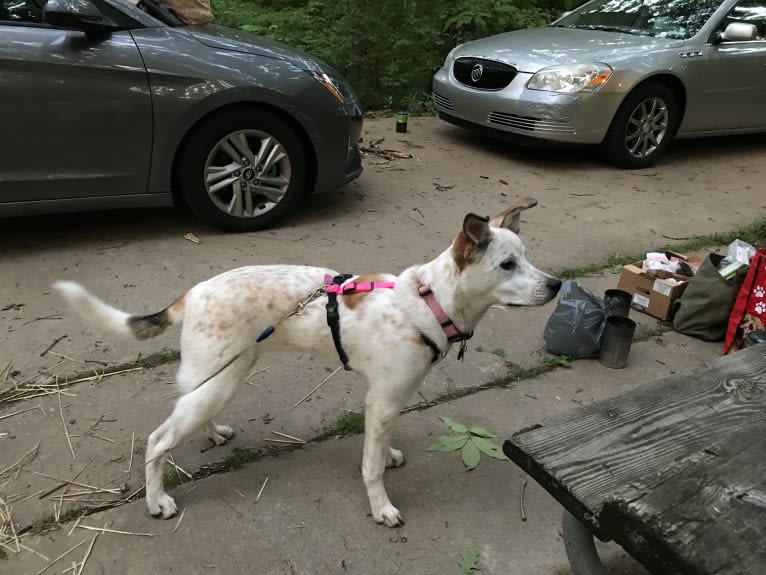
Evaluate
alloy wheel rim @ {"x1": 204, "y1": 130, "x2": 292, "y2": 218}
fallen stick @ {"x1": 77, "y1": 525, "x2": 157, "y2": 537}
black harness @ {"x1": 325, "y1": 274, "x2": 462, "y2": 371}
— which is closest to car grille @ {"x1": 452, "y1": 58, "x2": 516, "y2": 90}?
alloy wheel rim @ {"x1": 204, "y1": 130, "x2": 292, "y2": 218}

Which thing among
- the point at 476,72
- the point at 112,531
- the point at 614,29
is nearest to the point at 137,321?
the point at 112,531

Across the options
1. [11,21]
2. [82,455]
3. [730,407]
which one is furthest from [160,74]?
[730,407]

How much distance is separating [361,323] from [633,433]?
1.10 m

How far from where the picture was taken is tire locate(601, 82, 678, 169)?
23.7ft

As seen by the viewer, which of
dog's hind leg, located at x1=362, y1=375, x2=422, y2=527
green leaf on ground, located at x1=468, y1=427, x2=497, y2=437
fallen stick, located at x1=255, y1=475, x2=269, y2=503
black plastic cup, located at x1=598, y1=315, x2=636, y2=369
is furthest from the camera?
black plastic cup, located at x1=598, y1=315, x2=636, y2=369

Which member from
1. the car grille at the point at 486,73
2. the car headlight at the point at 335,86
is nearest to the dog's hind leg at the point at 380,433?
the car headlight at the point at 335,86

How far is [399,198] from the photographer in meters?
6.24

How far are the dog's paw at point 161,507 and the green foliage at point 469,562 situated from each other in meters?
1.20

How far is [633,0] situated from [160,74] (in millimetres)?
6569

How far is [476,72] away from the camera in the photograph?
7.54 m

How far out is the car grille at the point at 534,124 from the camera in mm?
6980

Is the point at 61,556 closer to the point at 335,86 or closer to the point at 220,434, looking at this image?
the point at 220,434

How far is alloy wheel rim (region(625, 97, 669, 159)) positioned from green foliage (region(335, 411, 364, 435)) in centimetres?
577

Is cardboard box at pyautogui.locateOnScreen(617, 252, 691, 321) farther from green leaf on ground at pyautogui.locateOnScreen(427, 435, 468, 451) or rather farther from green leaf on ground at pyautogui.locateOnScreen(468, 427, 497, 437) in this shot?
green leaf on ground at pyautogui.locateOnScreen(427, 435, 468, 451)
